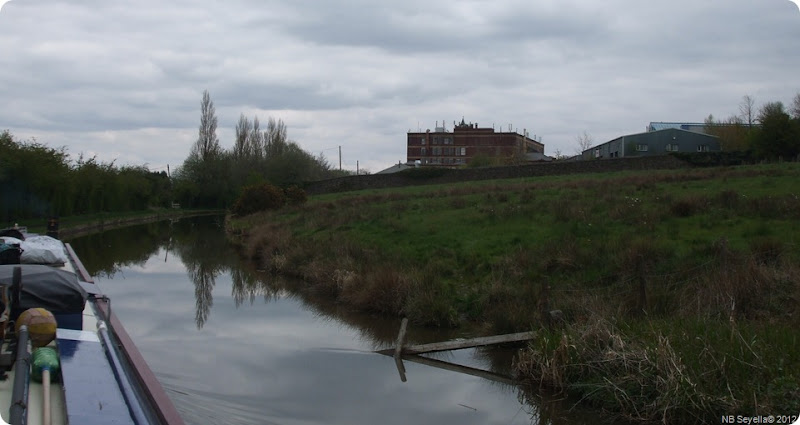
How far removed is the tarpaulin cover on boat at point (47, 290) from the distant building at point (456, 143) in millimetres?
90179

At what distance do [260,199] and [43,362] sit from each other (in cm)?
3348

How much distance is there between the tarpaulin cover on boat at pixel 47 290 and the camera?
6.27m

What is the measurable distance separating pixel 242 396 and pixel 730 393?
5522mm

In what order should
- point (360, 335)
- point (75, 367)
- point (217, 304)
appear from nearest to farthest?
1. point (75, 367)
2. point (360, 335)
3. point (217, 304)

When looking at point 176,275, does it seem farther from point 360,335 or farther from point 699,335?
point 699,335

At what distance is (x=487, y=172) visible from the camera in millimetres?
42688

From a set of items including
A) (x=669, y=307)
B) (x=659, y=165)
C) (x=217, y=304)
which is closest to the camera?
(x=669, y=307)

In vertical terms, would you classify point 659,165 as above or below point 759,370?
above

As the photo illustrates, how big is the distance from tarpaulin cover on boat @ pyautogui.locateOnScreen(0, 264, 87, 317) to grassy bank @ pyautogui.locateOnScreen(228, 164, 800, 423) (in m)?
5.29

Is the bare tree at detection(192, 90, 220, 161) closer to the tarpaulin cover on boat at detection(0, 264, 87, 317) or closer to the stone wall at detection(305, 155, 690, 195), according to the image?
the stone wall at detection(305, 155, 690, 195)

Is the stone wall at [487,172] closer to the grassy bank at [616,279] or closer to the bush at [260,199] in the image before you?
the bush at [260,199]

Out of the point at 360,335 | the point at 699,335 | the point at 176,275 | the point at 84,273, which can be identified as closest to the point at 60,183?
the point at 176,275

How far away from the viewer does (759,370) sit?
632 centimetres

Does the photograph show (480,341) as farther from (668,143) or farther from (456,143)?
(456,143)
